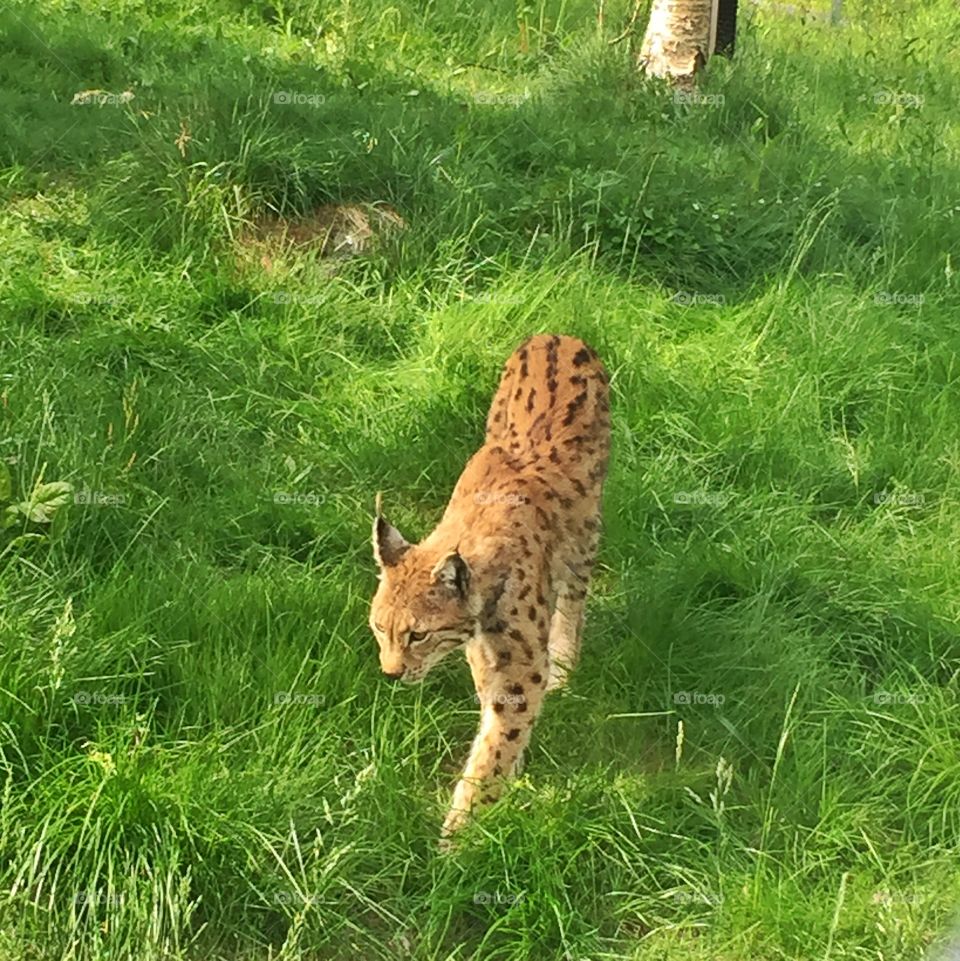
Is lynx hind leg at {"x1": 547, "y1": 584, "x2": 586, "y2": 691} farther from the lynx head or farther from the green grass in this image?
the lynx head

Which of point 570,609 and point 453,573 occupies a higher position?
point 453,573

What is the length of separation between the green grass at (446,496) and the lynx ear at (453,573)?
0.51 m

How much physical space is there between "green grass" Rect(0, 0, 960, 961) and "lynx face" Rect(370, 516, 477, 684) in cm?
30

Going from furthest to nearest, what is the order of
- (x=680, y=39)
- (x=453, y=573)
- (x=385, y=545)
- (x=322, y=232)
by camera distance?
(x=680, y=39)
(x=322, y=232)
(x=385, y=545)
(x=453, y=573)

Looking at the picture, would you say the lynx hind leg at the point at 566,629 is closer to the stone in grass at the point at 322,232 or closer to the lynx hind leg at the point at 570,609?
the lynx hind leg at the point at 570,609

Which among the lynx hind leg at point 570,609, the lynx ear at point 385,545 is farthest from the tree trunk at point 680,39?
the lynx ear at point 385,545

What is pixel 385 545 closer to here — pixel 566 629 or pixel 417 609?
pixel 417 609

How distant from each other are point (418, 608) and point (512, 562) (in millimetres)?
369

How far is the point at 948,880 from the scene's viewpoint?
3127 millimetres

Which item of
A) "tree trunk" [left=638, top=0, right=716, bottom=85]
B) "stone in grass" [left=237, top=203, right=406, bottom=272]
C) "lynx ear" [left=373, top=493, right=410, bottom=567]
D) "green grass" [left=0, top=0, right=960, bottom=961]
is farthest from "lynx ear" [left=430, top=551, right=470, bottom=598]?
"tree trunk" [left=638, top=0, right=716, bottom=85]

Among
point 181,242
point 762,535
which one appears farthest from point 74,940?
point 181,242

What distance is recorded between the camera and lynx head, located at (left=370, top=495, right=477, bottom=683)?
3.09 meters

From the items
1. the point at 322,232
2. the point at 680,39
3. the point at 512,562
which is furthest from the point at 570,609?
the point at 680,39

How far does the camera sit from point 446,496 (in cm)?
442
